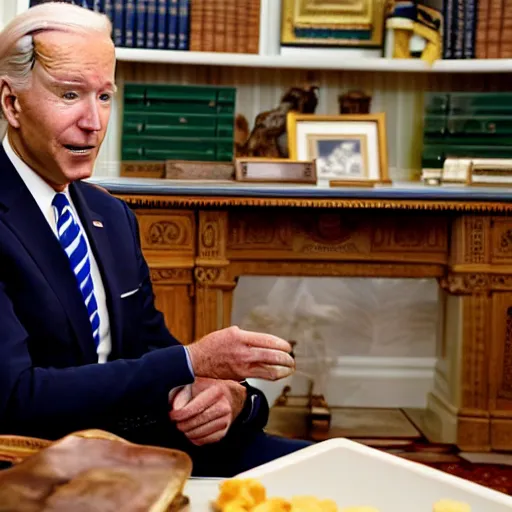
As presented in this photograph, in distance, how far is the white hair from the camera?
118 cm

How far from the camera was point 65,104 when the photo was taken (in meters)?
1.21

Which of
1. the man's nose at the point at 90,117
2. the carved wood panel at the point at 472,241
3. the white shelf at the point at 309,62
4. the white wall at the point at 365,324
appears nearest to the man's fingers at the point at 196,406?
the man's nose at the point at 90,117

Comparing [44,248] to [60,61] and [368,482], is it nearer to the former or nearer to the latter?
[60,61]

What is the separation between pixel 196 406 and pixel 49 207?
0.39 metres

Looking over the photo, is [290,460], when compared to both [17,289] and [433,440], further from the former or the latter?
[433,440]

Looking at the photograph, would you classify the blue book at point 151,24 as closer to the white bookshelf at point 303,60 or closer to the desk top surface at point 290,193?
the white bookshelf at point 303,60

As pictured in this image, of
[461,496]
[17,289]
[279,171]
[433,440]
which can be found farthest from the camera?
[433,440]

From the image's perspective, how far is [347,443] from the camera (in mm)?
919

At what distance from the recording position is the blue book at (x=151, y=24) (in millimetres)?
2986

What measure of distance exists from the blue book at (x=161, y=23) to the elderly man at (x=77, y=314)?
1.76 metres

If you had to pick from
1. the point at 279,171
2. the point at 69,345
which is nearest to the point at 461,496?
the point at 69,345

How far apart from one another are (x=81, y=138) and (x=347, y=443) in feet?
1.99

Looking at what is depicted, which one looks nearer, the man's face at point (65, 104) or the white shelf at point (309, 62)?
the man's face at point (65, 104)

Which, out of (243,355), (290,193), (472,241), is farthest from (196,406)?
(472,241)
